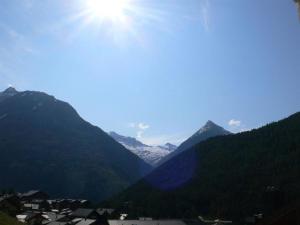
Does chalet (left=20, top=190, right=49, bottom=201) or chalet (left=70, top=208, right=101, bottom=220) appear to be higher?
chalet (left=20, top=190, right=49, bottom=201)

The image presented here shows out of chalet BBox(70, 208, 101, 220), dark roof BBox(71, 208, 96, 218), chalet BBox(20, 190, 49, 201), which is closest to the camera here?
chalet BBox(70, 208, 101, 220)

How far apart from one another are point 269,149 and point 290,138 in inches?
460

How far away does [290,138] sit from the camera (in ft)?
646

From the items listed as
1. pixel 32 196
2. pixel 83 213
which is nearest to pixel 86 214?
pixel 83 213

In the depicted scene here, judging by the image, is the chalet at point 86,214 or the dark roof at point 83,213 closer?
the chalet at point 86,214

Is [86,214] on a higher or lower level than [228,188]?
lower

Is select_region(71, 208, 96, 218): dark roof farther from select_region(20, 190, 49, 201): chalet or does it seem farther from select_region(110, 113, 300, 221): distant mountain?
select_region(20, 190, 49, 201): chalet

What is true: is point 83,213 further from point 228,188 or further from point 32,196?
point 228,188

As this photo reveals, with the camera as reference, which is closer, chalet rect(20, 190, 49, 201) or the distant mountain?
the distant mountain

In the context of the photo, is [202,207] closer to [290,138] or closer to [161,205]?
[161,205]

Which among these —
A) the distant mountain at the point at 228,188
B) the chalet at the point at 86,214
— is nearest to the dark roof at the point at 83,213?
the chalet at the point at 86,214

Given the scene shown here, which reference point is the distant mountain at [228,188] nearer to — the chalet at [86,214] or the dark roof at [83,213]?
the dark roof at [83,213]

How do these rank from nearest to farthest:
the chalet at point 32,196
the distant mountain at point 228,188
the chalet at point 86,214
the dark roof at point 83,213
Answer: the chalet at point 86,214, the dark roof at point 83,213, the distant mountain at point 228,188, the chalet at point 32,196

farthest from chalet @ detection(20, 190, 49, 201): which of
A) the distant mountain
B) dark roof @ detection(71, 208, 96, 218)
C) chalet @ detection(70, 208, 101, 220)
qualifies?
chalet @ detection(70, 208, 101, 220)
